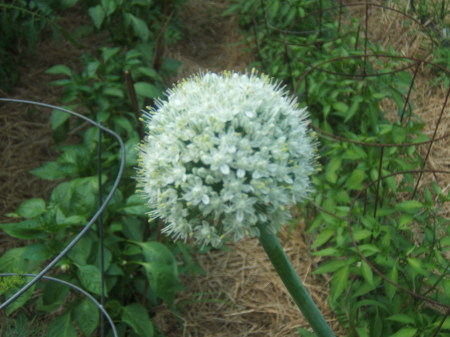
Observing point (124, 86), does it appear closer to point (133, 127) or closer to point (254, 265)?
point (133, 127)

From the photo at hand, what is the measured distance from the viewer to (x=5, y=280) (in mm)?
1519

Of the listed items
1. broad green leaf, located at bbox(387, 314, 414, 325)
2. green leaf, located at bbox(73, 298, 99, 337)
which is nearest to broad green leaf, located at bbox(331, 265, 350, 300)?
broad green leaf, located at bbox(387, 314, 414, 325)

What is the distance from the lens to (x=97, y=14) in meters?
2.86

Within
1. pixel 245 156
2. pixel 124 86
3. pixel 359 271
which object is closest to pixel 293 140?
pixel 245 156

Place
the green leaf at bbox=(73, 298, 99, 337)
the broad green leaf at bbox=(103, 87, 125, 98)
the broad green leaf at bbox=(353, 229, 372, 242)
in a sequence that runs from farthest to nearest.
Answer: the broad green leaf at bbox=(103, 87, 125, 98) < the green leaf at bbox=(73, 298, 99, 337) < the broad green leaf at bbox=(353, 229, 372, 242)

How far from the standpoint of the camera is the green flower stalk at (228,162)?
1125mm

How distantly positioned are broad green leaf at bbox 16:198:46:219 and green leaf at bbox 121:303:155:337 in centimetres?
47

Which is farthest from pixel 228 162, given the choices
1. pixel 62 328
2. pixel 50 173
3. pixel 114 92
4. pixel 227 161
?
pixel 114 92

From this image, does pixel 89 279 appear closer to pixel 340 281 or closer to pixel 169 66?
pixel 340 281

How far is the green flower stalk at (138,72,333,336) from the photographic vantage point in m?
1.12

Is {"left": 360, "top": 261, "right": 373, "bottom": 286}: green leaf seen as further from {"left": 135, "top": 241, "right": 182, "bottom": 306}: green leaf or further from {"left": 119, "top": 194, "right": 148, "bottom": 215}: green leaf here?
Answer: {"left": 119, "top": 194, "right": 148, "bottom": 215}: green leaf

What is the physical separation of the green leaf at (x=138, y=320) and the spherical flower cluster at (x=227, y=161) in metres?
0.90

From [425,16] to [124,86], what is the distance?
70.0 inches

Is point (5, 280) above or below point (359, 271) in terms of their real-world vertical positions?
below
